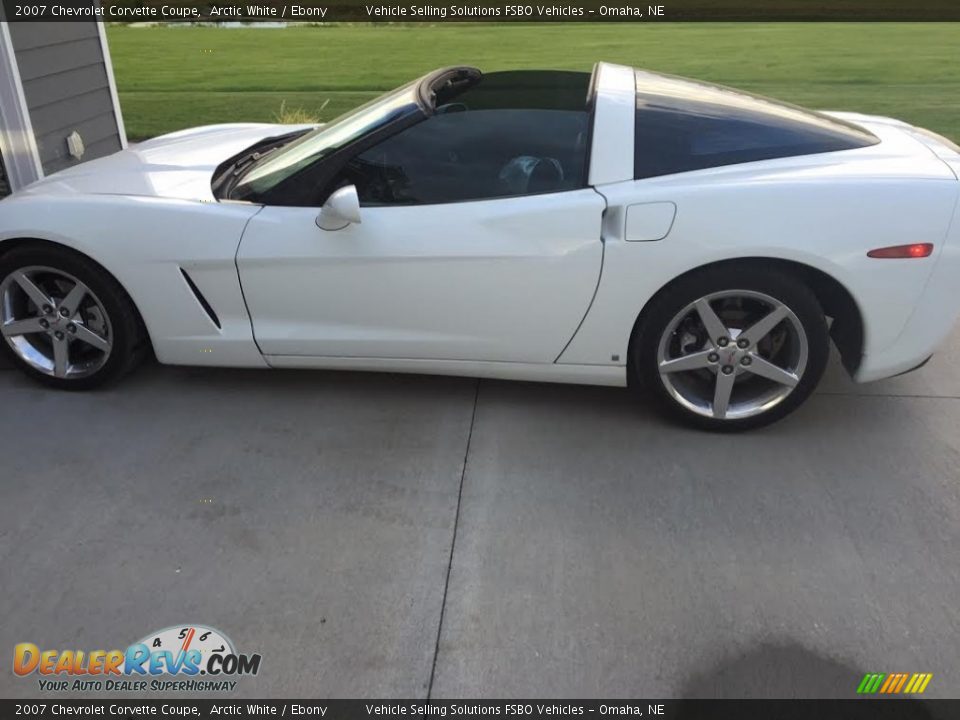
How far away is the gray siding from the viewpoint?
221 inches

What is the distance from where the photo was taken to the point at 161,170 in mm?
3680

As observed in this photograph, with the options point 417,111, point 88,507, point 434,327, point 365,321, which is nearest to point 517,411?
point 434,327

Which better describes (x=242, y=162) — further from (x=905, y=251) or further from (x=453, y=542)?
(x=905, y=251)

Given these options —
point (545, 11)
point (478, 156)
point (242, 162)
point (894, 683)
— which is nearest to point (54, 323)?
point (242, 162)

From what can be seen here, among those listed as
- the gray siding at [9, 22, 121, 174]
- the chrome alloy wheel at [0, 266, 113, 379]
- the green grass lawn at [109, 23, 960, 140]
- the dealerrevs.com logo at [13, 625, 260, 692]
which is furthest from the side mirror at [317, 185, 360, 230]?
the green grass lawn at [109, 23, 960, 140]

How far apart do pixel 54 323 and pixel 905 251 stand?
3434mm

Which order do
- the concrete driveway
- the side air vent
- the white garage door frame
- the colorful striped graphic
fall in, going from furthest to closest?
the white garage door frame, the side air vent, the concrete driveway, the colorful striped graphic

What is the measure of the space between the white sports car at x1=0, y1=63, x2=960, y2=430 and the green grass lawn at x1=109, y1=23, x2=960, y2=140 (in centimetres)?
530

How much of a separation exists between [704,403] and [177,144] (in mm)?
2932

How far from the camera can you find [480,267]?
10.1 ft

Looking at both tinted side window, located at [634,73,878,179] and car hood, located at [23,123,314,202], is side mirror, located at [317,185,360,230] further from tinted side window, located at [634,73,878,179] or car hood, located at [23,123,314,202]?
tinted side window, located at [634,73,878,179]

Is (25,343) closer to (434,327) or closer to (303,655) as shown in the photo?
(434,327)

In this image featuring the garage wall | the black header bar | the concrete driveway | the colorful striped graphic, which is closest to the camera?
the colorful striped graphic

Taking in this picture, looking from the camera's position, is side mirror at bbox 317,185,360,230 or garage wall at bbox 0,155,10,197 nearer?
side mirror at bbox 317,185,360,230
